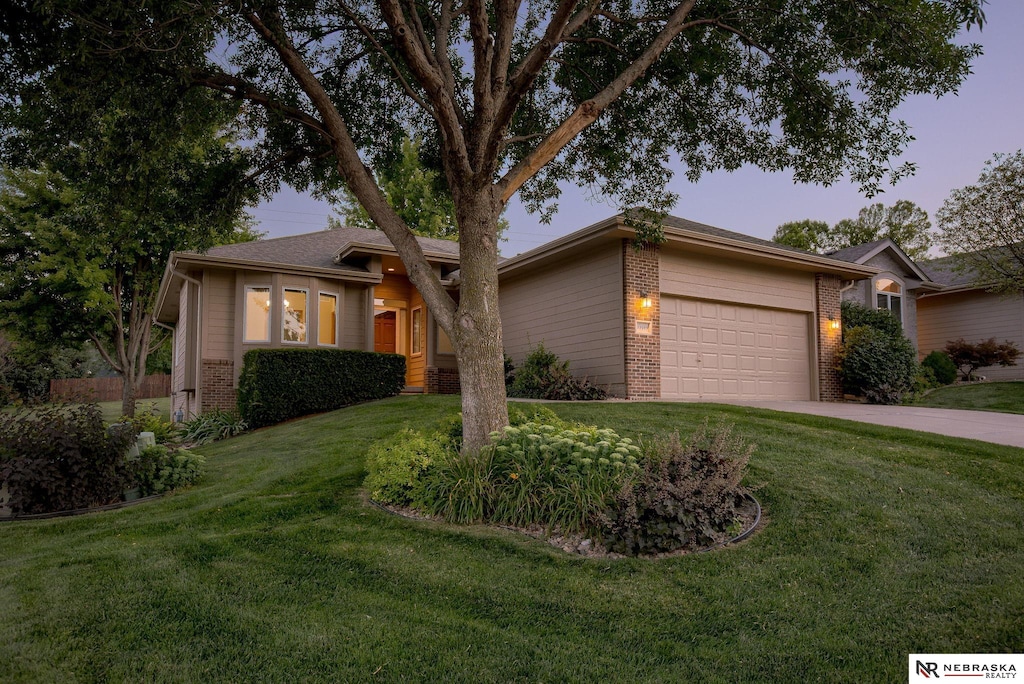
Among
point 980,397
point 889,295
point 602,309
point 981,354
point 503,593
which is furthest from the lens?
point 889,295

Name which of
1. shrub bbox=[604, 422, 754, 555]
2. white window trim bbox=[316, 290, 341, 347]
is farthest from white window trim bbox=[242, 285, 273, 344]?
shrub bbox=[604, 422, 754, 555]

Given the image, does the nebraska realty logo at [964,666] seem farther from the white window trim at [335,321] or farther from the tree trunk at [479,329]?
the white window trim at [335,321]

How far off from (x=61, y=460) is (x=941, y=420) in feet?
37.4

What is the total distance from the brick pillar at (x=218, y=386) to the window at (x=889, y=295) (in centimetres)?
1694

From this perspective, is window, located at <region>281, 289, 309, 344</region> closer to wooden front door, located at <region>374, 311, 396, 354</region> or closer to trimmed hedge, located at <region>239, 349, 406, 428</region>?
trimmed hedge, located at <region>239, 349, 406, 428</region>

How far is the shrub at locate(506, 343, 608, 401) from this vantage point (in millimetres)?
11808

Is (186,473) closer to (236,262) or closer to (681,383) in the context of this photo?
(236,262)

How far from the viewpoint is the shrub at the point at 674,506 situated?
14.8 ft

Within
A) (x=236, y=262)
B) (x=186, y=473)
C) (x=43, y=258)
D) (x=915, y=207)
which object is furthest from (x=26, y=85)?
(x=915, y=207)

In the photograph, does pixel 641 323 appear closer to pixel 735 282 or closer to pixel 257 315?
pixel 735 282

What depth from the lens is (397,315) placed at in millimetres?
18125

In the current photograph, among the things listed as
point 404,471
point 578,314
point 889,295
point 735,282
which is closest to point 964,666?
point 404,471

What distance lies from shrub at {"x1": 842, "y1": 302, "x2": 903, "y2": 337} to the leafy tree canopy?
19.0 meters

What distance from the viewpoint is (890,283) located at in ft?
61.1
